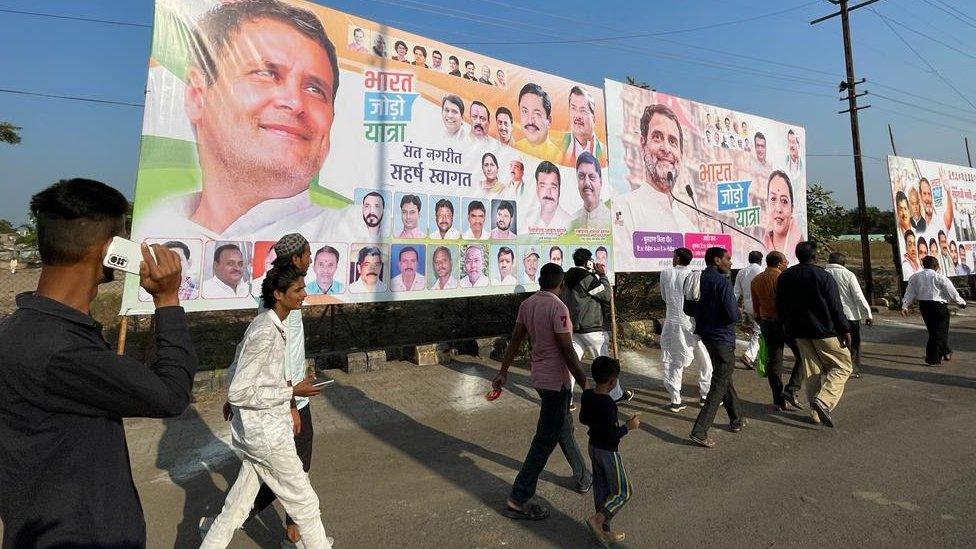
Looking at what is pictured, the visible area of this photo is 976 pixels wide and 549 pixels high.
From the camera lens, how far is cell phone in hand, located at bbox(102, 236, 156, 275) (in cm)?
145

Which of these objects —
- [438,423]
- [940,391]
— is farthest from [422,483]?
[940,391]

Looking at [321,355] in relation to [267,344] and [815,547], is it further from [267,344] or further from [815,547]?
[815,547]

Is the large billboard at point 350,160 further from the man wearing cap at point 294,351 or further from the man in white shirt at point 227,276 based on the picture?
the man wearing cap at point 294,351

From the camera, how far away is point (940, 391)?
6367 mm

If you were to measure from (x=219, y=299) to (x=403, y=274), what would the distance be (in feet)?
6.92

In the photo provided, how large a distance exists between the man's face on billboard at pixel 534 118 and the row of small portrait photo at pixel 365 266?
174cm

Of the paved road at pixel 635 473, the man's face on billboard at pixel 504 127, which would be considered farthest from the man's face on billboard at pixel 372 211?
the man's face on billboard at pixel 504 127

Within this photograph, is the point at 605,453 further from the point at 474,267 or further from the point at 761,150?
the point at 761,150

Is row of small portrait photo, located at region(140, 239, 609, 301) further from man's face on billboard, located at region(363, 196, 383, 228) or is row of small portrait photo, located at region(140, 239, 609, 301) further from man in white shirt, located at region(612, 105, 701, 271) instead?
man in white shirt, located at region(612, 105, 701, 271)

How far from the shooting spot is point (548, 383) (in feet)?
11.9

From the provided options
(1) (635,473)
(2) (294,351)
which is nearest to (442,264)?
(1) (635,473)

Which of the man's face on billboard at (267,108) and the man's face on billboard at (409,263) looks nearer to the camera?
A: the man's face on billboard at (267,108)

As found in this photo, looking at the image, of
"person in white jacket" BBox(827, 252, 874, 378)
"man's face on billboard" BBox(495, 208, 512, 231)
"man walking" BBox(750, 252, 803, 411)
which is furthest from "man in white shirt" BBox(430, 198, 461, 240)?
"person in white jacket" BBox(827, 252, 874, 378)

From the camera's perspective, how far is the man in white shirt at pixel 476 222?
720cm
